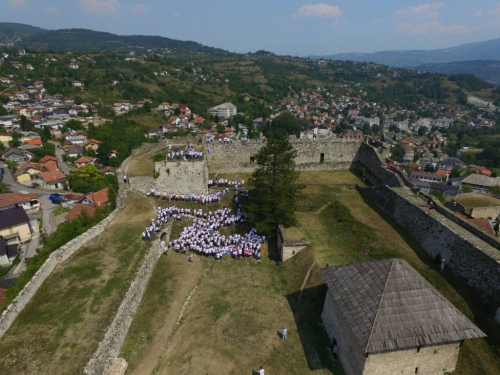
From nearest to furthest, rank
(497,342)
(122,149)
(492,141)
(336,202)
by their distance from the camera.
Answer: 1. (497,342)
2. (336,202)
3. (122,149)
4. (492,141)

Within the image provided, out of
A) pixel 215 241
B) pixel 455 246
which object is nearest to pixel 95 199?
pixel 215 241

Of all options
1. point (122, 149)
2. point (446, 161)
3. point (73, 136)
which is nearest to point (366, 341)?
point (122, 149)

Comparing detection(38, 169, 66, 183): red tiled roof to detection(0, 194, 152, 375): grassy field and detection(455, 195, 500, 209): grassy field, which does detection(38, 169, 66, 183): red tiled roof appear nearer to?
detection(0, 194, 152, 375): grassy field

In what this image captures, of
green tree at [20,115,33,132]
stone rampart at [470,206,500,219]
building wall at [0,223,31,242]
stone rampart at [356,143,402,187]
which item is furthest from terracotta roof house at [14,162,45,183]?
stone rampart at [470,206,500,219]

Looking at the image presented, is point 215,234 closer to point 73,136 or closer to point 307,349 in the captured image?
point 307,349

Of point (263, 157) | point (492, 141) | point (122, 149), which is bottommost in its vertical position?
point (492, 141)

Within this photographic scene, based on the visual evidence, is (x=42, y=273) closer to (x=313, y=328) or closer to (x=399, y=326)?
(x=313, y=328)

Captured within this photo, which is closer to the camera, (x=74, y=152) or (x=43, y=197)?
(x=43, y=197)
